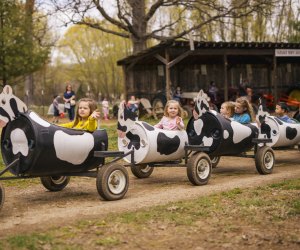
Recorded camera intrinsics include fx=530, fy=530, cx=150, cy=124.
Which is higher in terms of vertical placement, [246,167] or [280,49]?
[280,49]

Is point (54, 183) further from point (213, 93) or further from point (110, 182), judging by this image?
point (213, 93)

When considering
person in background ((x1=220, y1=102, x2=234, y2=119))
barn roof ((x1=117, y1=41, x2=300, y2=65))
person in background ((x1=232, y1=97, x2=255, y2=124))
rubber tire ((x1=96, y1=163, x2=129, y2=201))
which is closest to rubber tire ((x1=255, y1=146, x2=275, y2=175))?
person in background ((x1=232, y1=97, x2=255, y2=124))

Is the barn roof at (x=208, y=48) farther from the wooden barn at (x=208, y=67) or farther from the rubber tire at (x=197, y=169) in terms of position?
the rubber tire at (x=197, y=169)

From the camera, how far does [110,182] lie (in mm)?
7098

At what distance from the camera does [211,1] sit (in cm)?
2572

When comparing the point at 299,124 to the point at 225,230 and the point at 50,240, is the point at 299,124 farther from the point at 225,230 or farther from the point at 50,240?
the point at 50,240

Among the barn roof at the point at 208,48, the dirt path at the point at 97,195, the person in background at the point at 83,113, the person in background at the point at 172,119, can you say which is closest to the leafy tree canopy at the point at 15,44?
the barn roof at the point at 208,48

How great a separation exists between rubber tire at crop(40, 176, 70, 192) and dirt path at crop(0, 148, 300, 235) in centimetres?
11

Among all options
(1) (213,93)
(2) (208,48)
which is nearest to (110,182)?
(2) (208,48)

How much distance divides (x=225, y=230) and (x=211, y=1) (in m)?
21.7

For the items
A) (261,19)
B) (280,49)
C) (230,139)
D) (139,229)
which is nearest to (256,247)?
(139,229)

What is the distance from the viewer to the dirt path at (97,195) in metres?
6.05

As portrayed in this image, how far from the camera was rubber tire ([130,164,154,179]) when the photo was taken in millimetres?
9195

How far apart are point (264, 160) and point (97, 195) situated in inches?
129
